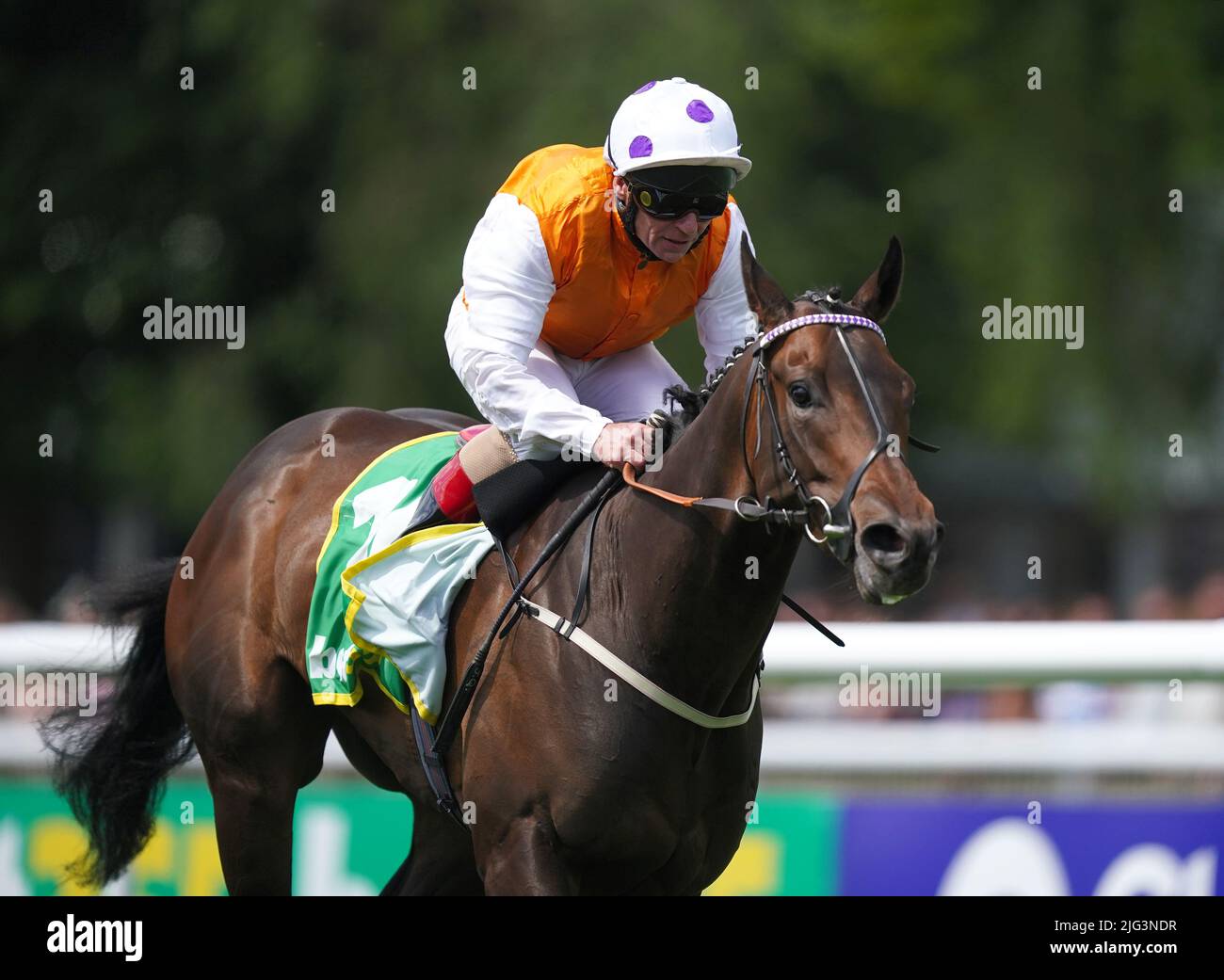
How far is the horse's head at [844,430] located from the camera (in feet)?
10.3

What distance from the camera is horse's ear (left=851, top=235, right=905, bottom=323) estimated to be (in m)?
3.53

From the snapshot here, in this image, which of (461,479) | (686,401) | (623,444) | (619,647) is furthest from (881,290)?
(461,479)

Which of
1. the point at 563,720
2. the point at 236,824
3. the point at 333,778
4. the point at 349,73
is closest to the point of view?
the point at 563,720

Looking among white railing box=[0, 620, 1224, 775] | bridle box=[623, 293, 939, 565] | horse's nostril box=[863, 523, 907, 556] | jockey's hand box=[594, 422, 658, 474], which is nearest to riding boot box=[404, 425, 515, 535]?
jockey's hand box=[594, 422, 658, 474]

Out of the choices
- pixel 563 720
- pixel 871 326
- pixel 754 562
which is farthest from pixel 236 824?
pixel 871 326

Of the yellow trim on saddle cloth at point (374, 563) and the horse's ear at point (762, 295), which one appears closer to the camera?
the horse's ear at point (762, 295)

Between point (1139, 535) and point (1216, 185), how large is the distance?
462 centimetres

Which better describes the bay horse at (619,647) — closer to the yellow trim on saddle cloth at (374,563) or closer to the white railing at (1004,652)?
the yellow trim on saddle cloth at (374,563)

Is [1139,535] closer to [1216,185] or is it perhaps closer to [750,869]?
[1216,185]

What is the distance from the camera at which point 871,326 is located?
3449 millimetres

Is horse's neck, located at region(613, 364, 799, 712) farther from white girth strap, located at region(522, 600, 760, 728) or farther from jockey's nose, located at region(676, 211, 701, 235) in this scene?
jockey's nose, located at region(676, 211, 701, 235)

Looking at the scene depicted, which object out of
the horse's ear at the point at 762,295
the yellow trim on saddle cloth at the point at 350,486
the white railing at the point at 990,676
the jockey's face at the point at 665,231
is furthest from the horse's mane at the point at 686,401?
the white railing at the point at 990,676

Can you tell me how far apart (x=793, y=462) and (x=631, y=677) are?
0.66 metres

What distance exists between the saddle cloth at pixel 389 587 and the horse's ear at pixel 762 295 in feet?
→ 3.21
